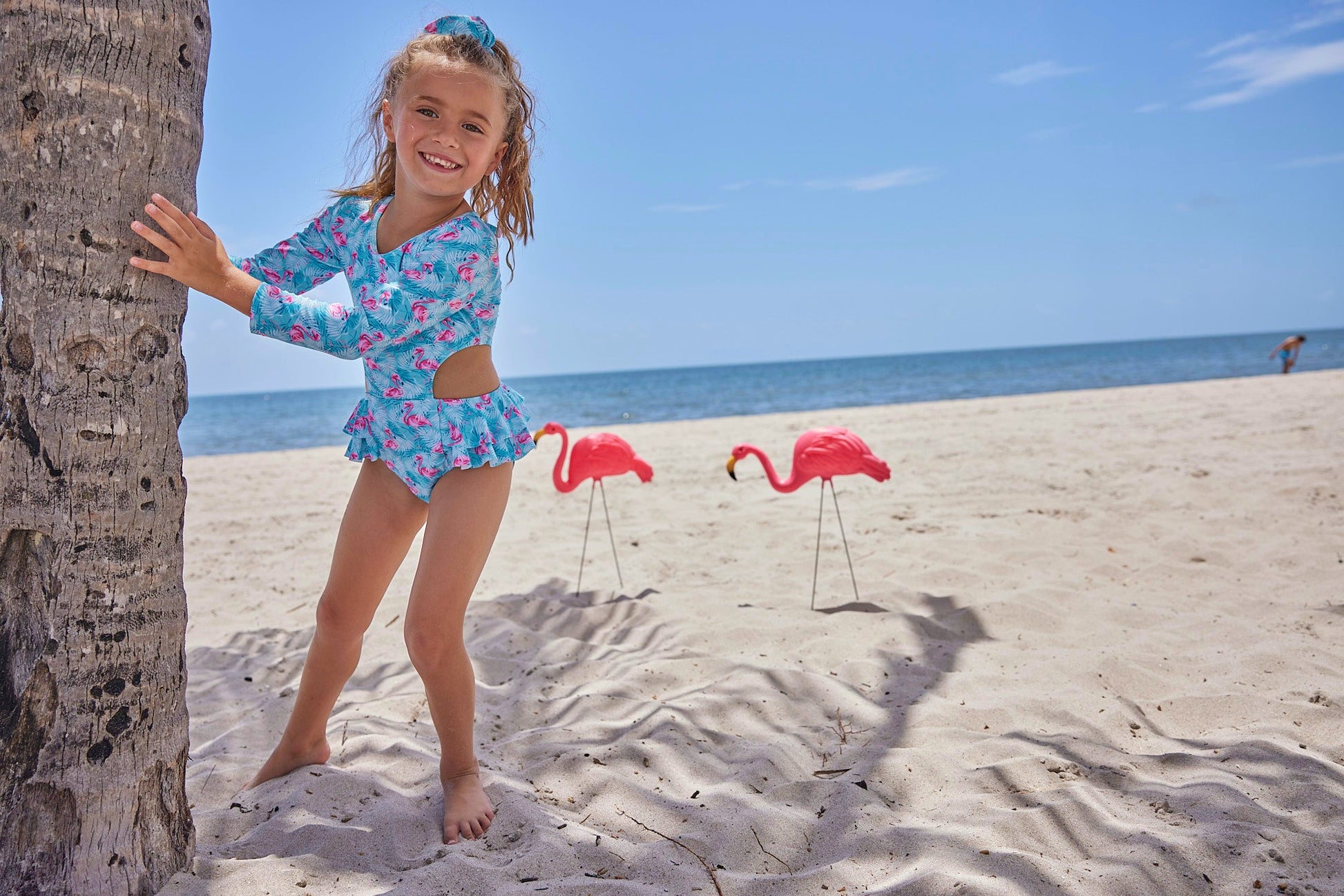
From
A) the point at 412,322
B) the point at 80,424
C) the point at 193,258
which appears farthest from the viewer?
the point at 412,322

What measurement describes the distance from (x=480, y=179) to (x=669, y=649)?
2093 millimetres

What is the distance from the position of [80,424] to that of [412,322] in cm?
70

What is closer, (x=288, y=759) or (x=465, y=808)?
(x=465, y=808)

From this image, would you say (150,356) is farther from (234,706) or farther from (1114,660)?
(1114,660)

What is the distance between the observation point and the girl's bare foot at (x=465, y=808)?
7.16 feet

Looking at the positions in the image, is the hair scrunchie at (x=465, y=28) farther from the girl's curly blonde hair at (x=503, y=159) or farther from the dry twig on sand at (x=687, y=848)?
the dry twig on sand at (x=687, y=848)

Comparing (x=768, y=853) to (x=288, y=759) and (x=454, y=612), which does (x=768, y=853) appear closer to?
(x=454, y=612)

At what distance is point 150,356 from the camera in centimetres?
174

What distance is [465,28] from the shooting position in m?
2.26

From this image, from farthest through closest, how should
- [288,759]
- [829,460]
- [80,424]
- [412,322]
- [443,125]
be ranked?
[829,460], [288,759], [443,125], [412,322], [80,424]

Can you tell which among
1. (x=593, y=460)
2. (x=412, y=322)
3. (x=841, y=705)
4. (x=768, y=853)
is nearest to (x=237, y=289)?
(x=412, y=322)

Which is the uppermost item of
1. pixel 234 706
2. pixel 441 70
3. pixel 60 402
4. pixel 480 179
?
pixel 441 70

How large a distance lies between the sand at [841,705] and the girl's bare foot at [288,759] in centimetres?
10

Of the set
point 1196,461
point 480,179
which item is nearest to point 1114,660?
point 480,179
